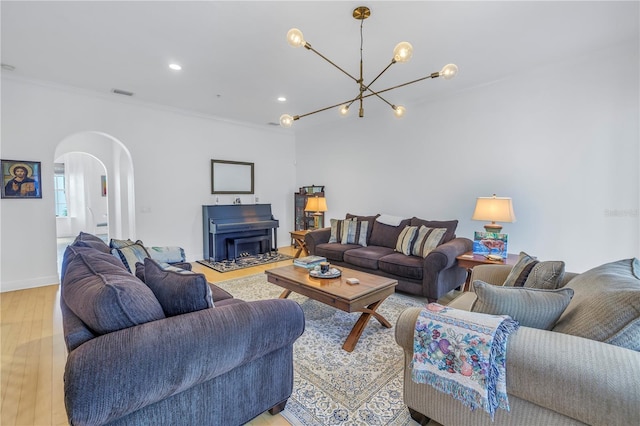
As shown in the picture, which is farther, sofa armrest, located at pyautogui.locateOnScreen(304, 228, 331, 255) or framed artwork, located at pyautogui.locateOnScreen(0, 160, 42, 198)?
sofa armrest, located at pyautogui.locateOnScreen(304, 228, 331, 255)

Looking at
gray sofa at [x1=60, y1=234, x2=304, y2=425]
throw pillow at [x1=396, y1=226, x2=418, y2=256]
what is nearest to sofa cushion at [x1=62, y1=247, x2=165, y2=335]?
gray sofa at [x1=60, y1=234, x2=304, y2=425]

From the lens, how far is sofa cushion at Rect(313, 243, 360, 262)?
4262 mm

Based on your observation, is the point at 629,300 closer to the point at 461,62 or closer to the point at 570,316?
the point at 570,316

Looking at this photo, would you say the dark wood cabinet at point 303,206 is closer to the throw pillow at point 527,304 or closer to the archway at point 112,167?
the archway at point 112,167

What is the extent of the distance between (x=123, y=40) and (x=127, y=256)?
2125 millimetres

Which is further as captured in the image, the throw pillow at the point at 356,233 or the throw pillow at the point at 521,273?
the throw pillow at the point at 356,233

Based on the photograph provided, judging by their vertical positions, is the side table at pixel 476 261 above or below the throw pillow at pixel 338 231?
A: below

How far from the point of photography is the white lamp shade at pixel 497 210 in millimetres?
3209

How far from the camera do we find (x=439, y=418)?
1.48 meters

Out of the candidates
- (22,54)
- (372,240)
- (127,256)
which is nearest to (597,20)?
(372,240)

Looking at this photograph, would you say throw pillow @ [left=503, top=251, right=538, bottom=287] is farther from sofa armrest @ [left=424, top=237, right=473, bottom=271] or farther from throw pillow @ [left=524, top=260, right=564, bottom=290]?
sofa armrest @ [left=424, top=237, right=473, bottom=271]

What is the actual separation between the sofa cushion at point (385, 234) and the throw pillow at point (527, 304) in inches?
111

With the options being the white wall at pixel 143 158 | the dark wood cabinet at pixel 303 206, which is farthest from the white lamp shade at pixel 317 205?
the white wall at pixel 143 158

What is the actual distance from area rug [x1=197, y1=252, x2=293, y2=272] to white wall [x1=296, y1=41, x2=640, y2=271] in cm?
231
